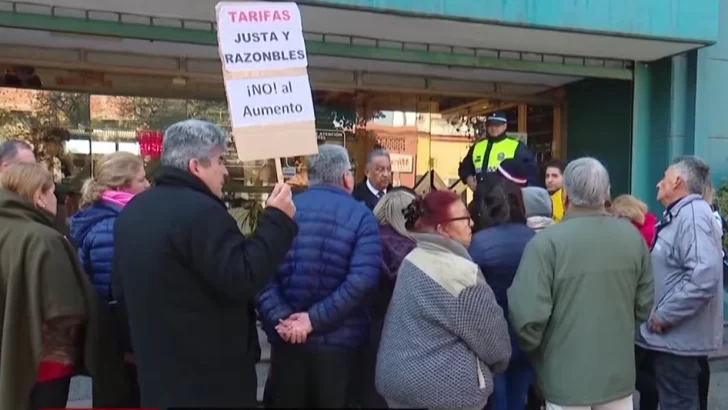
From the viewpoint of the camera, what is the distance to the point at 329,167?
350 centimetres

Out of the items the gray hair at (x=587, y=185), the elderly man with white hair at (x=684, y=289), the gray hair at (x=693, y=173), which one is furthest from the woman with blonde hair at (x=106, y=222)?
the gray hair at (x=693, y=173)

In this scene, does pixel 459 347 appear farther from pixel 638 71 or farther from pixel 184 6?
pixel 638 71

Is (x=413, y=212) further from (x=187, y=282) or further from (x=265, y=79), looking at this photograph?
(x=187, y=282)

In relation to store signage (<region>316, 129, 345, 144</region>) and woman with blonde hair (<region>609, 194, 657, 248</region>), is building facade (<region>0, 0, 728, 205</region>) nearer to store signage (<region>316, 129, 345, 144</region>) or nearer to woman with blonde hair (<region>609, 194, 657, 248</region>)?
store signage (<region>316, 129, 345, 144</region>)

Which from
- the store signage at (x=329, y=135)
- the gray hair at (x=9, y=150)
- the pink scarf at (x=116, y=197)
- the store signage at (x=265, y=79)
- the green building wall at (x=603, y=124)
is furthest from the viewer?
the store signage at (x=329, y=135)

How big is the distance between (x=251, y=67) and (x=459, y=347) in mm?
1547

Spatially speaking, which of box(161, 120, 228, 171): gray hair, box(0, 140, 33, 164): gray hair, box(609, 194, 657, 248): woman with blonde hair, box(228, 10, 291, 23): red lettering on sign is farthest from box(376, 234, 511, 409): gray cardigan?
box(0, 140, 33, 164): gray hair

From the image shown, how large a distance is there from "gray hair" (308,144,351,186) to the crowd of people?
1 cm

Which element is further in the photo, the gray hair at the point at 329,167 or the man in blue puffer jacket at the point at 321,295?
the gray hair at the point at 329,167

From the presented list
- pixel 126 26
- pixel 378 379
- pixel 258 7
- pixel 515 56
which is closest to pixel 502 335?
pixel 378 379

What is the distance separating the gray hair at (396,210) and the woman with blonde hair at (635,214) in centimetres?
167

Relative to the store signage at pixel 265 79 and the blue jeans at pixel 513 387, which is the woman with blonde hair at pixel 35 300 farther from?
the blue jeans at pixel 513 387

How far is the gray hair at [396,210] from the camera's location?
12.6ft

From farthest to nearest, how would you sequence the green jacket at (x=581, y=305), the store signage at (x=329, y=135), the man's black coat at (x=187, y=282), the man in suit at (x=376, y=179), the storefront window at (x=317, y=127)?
the store signage at (x=329, y=135), the storefront window at (x=317, y=127), the man in suit at (x=376, y=179), the green jacket at (x=581, y=305), the man's black coat at (x=187, y=282)
